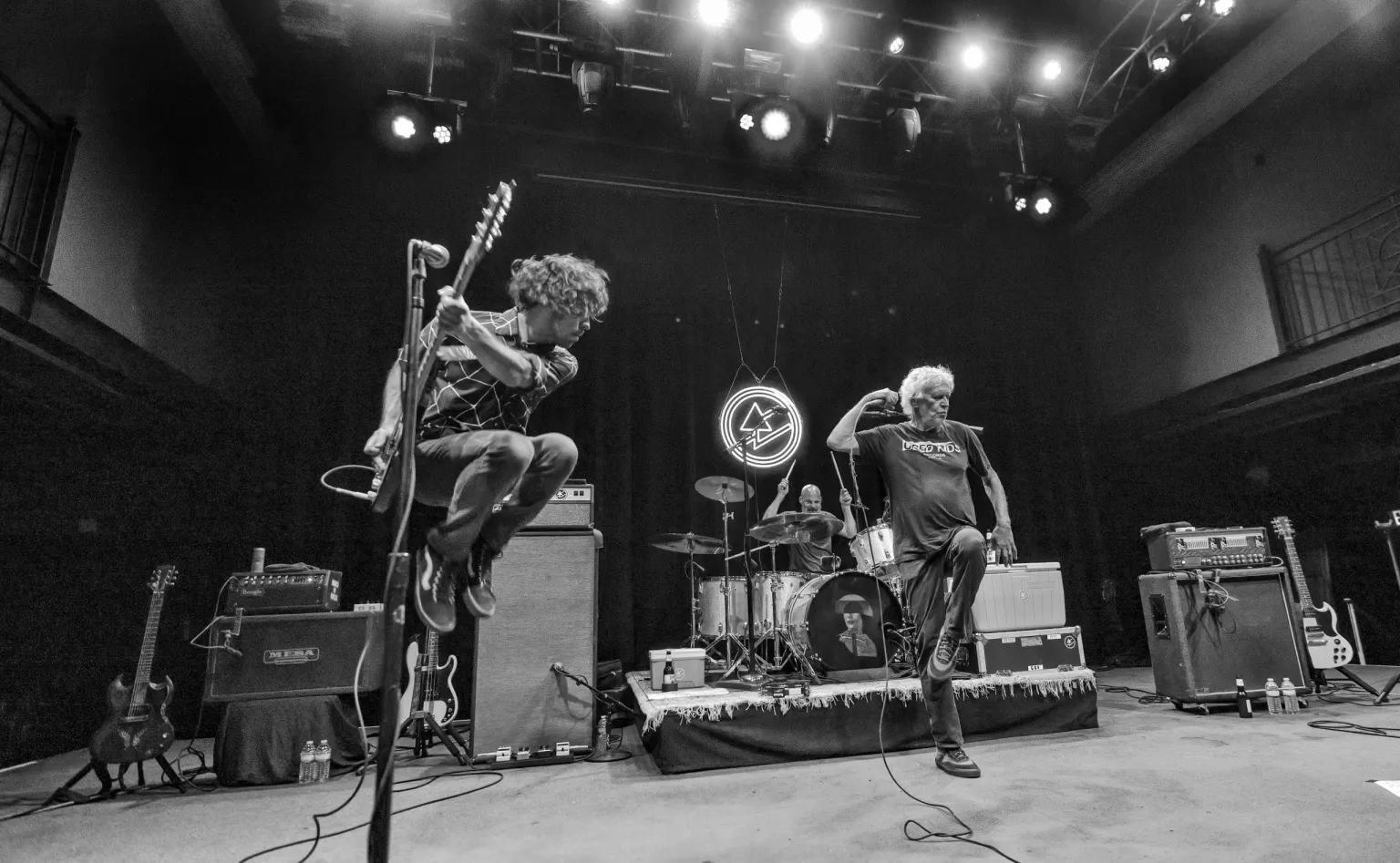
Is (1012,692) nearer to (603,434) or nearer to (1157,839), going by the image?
(1157,839)

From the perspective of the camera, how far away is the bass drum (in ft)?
15.4

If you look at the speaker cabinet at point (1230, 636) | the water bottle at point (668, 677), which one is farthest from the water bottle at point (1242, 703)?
the water bottle at point (668, 677)

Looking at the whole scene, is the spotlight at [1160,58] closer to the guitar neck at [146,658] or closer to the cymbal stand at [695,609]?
the cymbal stand at [695,609]

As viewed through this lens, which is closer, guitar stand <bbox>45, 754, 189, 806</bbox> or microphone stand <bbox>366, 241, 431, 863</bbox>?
microphone stand <bbox>366, 241, 431, 863</bbox>

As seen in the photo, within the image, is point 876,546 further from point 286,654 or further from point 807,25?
point 807,25

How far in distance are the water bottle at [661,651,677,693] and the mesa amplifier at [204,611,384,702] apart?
6.03 feet

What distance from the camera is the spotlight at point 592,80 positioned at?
5.97 m

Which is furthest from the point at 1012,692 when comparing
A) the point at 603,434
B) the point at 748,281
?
the point at 748,281

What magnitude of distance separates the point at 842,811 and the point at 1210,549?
406 centimetres

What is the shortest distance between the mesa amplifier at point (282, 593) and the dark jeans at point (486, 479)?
255 cm

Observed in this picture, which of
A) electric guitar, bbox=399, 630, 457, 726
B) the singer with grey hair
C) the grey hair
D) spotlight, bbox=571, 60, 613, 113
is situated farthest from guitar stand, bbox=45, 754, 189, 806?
spotlight, bbox=571, 60, 613, 113

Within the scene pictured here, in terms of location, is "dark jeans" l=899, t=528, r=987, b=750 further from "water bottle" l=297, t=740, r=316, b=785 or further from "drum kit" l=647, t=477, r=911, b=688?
"water bottle" l=297, t=740, r=316, b=785

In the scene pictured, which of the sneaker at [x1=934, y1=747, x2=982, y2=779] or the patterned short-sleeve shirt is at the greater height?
the patterned short-sleeve shirt

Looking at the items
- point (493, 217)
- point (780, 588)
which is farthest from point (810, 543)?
point (493, 217)
